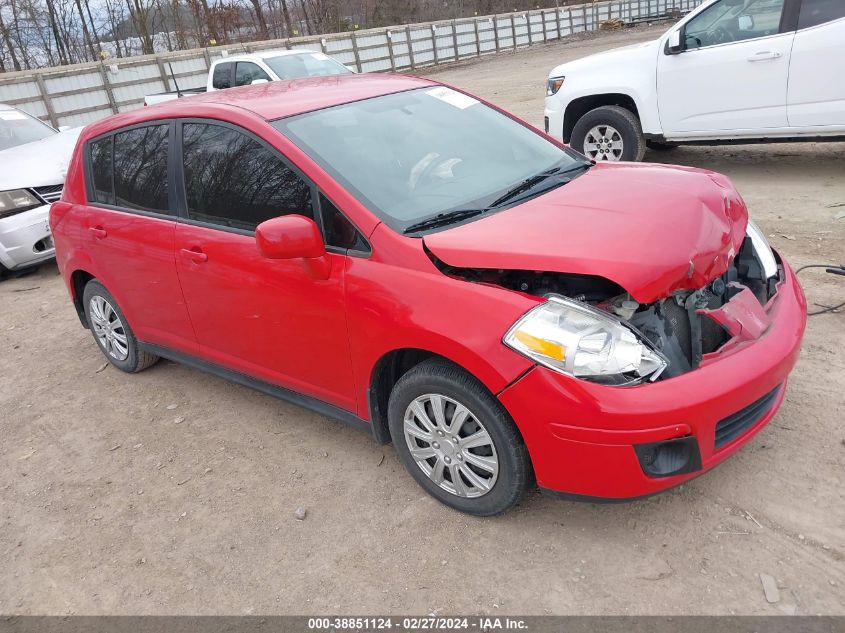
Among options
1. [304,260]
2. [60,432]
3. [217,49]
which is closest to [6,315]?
[60,432]

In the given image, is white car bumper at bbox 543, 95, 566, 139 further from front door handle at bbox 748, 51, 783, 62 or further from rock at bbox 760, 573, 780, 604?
rock at bbox 760, 573, 780, 604

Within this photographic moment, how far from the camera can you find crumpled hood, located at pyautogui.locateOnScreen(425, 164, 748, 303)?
96.2 inches

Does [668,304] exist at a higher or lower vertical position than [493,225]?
lower

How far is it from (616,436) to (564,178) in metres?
1.52

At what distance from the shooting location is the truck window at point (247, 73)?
11625mm

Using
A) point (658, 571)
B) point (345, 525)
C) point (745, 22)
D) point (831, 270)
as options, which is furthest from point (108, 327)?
point (745, 22)

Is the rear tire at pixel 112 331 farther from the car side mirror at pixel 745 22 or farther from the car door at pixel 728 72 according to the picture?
the car side mirror at pixel 745 22

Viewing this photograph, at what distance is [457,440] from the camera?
2717mm

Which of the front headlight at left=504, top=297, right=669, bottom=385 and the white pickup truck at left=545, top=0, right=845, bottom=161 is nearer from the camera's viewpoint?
the front headlight at left=504, top=297, right=669, bottom=385

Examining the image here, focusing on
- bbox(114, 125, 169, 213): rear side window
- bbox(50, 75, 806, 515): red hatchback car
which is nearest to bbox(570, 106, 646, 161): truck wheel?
bbox(50, 75, 806, 515): red hatchback car

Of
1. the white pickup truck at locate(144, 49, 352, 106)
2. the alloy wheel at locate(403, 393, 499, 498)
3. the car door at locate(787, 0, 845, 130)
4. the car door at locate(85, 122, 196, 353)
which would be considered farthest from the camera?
the white pickup truck at locate(144, 49, 352, 106)

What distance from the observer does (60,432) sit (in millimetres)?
4113

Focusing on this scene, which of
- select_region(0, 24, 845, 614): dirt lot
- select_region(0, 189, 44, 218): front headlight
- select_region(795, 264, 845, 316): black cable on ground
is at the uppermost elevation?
select_region(0, 189, 44, 218): front headlight
